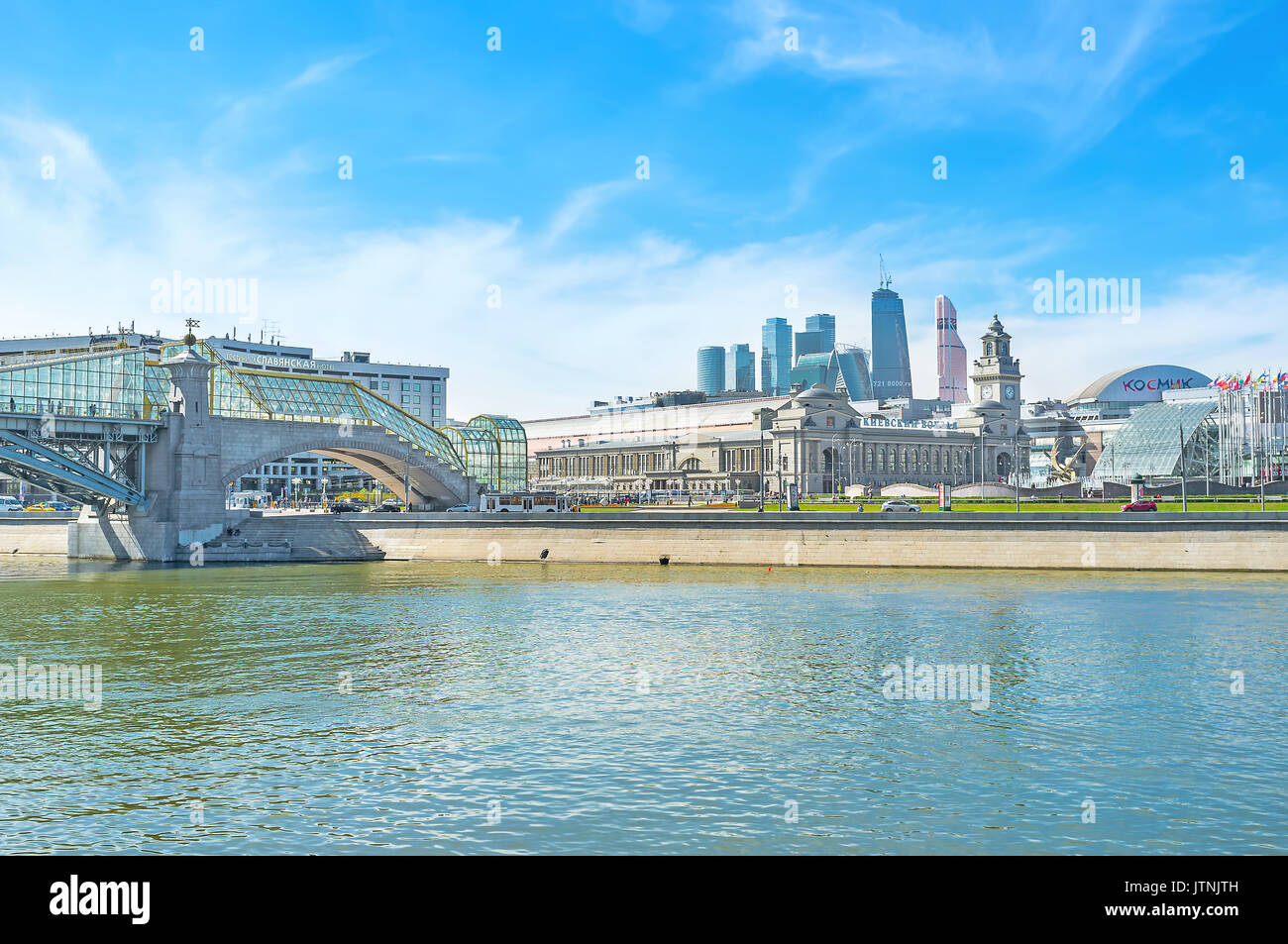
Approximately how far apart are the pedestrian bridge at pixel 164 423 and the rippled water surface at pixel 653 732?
1216 inches

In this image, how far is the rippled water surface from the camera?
16750 millimetres

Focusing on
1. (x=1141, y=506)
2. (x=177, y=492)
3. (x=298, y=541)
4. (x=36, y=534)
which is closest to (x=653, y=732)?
(x=298, y=541)

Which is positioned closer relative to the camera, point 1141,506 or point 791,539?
point 791,539

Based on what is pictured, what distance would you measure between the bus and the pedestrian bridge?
22.0 feet

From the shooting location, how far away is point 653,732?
23188 millimetres

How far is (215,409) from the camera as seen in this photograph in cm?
8262

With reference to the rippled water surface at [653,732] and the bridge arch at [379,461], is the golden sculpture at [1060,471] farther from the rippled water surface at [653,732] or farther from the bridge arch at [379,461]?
the rippled water surface at [653,732]

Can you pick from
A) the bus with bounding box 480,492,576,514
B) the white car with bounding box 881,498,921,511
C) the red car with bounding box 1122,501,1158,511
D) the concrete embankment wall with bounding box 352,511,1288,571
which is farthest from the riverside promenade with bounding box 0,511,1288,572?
the bus with bounding box 480,492,576,514

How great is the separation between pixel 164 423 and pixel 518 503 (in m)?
32.8

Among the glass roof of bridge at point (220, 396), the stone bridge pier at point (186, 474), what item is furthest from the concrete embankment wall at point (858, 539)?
the glass roof of bridge at point (220, 396)

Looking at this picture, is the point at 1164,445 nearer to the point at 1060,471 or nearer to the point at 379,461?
the point at 1060,471

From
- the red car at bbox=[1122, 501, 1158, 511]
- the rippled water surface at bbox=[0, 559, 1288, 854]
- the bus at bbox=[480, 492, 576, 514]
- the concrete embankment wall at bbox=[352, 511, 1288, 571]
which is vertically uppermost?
the bus at bbox=[480, 492, 576, 514]

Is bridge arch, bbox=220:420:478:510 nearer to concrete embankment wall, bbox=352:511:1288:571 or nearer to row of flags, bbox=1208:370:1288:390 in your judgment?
concrete embankment wall, bbox=352:511:1288:571
